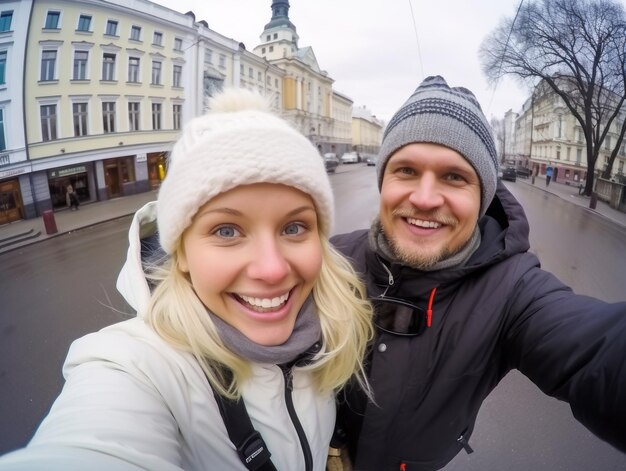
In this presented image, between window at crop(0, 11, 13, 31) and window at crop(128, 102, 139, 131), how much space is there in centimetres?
538

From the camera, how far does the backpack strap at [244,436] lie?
0.99 m

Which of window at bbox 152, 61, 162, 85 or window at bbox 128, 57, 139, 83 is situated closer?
window at bbox 128, 57, 139, 83

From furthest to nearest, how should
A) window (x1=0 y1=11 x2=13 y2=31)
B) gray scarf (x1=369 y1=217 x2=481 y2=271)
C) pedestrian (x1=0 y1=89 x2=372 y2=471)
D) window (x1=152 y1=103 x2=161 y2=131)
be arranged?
window (x1=152 y1=103 x2=161 y2=131) < window (x1=0 y1=11 x2=13 y2=31) < gray scarf (x1=369 y1=217 x2=481 y2=271) < pedestrian (x1=0 y1=89 x2=372 y2=471)

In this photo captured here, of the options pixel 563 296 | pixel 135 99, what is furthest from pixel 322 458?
pixel 135 99

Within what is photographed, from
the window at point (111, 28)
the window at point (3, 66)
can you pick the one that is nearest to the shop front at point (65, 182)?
the window at point (3, 66)

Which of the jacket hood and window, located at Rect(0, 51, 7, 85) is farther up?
window, located at Rect(0, 51, 7, 85)

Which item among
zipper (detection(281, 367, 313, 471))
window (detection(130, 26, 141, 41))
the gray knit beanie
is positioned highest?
window (detection(130, 26, 141, 41))

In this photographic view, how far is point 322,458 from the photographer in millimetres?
1271

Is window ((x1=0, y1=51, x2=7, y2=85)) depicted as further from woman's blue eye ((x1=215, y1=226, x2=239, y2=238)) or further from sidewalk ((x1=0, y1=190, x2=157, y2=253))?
woman's blue eye ((x1=215, y1=226, x2=239, y2=238))

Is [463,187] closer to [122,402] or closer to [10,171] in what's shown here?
[122,402]

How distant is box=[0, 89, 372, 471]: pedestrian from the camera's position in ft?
2.92

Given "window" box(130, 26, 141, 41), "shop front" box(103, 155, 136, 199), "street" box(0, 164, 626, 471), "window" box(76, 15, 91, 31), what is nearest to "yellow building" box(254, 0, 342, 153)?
"shop front" box(103, 155, 136, 199)

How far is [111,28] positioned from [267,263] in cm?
1697

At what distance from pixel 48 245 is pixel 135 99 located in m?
9.18
